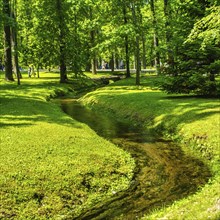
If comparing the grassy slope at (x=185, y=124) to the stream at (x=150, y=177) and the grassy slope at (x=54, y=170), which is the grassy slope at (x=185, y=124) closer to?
the stream at (x=150, y=177)

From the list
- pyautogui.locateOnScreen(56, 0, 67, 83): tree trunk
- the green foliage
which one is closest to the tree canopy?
pyautogui.locateOnScreen(56, 0, 67, 83): tree trunk

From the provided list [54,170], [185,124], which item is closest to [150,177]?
[54,170]

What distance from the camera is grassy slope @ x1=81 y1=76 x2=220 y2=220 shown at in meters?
10.7

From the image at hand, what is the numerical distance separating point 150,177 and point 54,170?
427cm

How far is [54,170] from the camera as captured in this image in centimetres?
1460

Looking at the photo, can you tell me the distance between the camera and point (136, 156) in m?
18.3

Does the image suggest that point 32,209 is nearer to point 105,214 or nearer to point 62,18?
point 105,214

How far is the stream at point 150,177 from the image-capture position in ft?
41.1

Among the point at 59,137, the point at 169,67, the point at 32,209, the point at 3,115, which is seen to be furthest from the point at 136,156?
the point at 169,67

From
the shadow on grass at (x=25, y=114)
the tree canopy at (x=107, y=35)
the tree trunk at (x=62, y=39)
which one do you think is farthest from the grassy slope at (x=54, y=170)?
the tree trunk at (x=62, y=39)

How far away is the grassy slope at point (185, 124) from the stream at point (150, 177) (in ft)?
2.39

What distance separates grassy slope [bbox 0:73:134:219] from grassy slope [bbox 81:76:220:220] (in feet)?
10.9

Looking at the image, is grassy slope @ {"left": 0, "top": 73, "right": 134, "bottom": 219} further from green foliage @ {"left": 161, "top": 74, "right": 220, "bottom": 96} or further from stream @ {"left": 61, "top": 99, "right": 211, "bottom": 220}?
green foliage @ {"left": 161, "top": 74, "right": 220, "bottom": 96}

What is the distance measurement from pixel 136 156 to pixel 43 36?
127 feet
